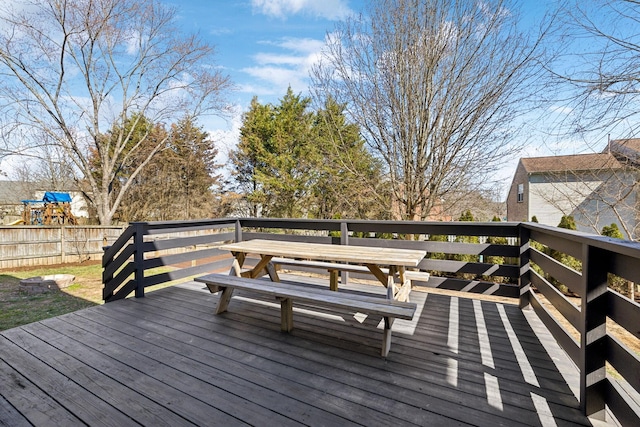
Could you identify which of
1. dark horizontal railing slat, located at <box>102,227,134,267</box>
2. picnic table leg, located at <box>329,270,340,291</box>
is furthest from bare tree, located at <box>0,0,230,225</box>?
picnic table leg, located at <box>329,270,340,291</box>

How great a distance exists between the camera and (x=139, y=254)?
3523mm

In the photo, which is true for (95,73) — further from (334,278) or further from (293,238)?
(334,278)

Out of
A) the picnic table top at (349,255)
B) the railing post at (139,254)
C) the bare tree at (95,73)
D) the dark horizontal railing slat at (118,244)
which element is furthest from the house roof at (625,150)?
the bare tree at (95,73)

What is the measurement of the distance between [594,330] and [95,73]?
13.6 metres

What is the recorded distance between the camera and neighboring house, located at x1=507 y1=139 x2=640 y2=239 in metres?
4.52

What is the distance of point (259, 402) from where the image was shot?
160cm

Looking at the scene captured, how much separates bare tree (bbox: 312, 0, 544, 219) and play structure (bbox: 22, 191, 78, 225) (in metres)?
12.7

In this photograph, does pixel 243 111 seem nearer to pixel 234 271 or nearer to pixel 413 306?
pixel 234 271

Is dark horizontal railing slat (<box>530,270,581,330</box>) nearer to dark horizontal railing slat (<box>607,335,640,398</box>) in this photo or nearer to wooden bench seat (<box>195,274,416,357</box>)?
dark horizontal railing slat (<box>607,335,640,398</box>)

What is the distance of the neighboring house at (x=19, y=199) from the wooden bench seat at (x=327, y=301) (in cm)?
1458

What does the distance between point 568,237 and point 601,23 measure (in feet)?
13.8

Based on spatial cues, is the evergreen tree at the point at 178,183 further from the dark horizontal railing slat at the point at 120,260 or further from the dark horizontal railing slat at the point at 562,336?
the dark horizontal railing slat at the point at 562,336

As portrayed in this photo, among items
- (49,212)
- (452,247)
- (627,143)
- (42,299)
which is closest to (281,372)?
(452,247)

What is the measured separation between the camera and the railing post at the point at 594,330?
145cm
